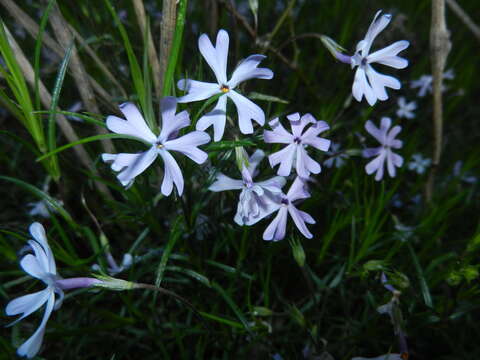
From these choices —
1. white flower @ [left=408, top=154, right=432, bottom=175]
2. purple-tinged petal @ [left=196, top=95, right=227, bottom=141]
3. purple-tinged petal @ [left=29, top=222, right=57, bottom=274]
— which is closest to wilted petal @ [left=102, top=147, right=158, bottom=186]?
purple-tinged petal @ [left=196, top=95, right=227, bottom=141]

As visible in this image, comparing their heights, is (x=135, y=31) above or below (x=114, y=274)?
above

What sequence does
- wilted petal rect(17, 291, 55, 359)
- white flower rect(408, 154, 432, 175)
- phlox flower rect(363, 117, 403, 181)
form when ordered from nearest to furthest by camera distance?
wilted petal rect(17, 291, 55, 359), phlox flower rect(363, 117, 403, 181), white flower rect(408, 154, 432, 175)

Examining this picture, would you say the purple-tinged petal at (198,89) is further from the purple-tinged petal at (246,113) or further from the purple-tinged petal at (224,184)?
the purple-tinged petal at (224,184)

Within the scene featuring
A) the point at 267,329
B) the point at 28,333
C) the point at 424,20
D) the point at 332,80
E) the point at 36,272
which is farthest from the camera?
the point at 424,20

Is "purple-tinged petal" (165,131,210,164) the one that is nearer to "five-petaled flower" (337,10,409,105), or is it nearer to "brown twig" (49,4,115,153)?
"five-petaled flower" (337,10,409,105)

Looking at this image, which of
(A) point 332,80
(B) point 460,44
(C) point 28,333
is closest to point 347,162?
(A) point 332,80

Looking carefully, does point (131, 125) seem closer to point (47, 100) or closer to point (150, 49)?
point (150, 49)

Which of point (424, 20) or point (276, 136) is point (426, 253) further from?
point (424, 20)
